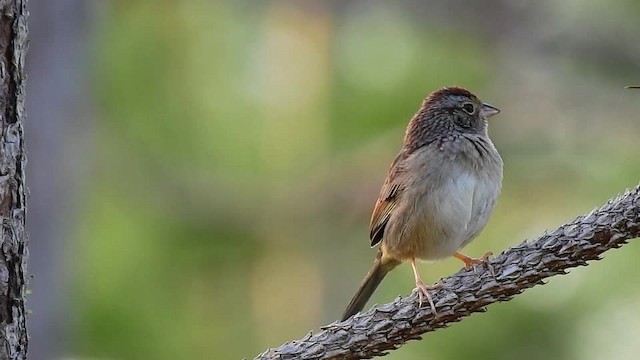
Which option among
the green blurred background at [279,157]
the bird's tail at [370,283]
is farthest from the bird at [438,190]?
the green blurred background at [279,157]

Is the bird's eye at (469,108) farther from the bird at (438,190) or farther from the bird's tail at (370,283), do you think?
the bird's tail at (370,283)

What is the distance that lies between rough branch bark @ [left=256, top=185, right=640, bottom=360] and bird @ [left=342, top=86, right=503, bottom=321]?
3.31 ft

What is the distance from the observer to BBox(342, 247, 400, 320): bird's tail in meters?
4.48

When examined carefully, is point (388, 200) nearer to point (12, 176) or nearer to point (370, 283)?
point (370, 283)

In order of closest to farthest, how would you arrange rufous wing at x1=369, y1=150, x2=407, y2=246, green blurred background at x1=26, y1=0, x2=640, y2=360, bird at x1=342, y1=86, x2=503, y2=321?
bird at x1=342, y1=86, x2=503, y2=321, rufous wing at x1=369, y1=150, x2=407, y2=246, green blurred background at x1=26, y1=0, x2=640, y2=360

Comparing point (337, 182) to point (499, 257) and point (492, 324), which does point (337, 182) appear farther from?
point (499, 257)

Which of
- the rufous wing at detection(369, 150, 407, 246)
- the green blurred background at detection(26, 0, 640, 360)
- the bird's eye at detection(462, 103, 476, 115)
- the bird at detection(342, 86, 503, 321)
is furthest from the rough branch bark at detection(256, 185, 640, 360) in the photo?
→ the green blurred background at detection(26, 0, 640, 360)

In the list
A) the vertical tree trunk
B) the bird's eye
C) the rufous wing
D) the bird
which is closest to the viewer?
the vertical tree trunk

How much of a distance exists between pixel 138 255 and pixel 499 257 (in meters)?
3.92

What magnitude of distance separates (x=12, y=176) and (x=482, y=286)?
137cm

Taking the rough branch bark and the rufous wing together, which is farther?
the rufous wing

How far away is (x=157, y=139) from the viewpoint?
721cm

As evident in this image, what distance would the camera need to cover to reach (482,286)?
3.00 m

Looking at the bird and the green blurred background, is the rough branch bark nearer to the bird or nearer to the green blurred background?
the bird
